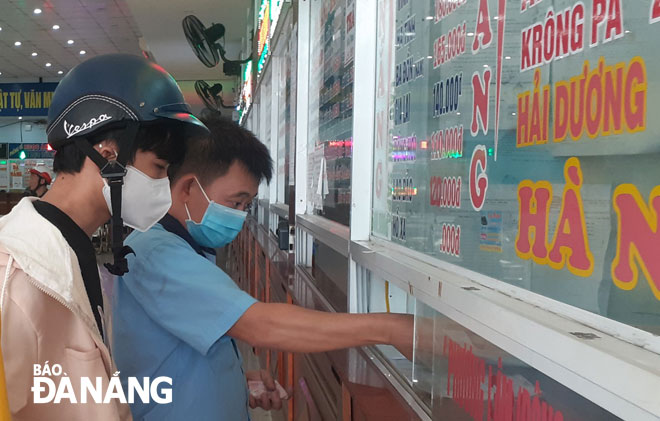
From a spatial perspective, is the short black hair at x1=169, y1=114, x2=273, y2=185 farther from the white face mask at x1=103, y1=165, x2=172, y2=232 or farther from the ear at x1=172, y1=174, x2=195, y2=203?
the white face mask at x1=103, y1=165, x2=172, y2=232

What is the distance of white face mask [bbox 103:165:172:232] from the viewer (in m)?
1.41

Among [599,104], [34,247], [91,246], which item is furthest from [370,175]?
[599,104]

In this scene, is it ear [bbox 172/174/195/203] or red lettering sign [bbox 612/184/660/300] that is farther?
ear [bbox 172/174/195/203]

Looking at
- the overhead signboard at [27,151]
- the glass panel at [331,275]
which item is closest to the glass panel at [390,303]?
the glass panel at [331,275]

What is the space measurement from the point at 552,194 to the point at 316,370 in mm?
1411

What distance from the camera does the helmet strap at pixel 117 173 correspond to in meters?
1.35

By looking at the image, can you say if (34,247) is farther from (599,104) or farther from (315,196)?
(315,196)

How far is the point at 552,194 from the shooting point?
0.77 meters

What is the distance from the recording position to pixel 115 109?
1.39 metres

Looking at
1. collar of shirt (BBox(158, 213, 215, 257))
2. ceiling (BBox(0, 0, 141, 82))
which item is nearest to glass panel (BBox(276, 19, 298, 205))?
collar of shirt (BBox(158, 213, 215, 257))

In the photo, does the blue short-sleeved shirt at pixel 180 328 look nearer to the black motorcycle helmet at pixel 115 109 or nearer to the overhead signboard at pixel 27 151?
the black motorcycle helmet at pixel 115 109

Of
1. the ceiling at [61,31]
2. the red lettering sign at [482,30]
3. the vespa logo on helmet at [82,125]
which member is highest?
the ceiling at [61,31]

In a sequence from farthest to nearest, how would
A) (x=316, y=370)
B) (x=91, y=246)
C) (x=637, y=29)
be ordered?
1. (x=316, y=370)
2. (x=91, y=246)
3. (x=637, y=29)

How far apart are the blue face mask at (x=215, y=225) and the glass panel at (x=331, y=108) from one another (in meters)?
0.38
